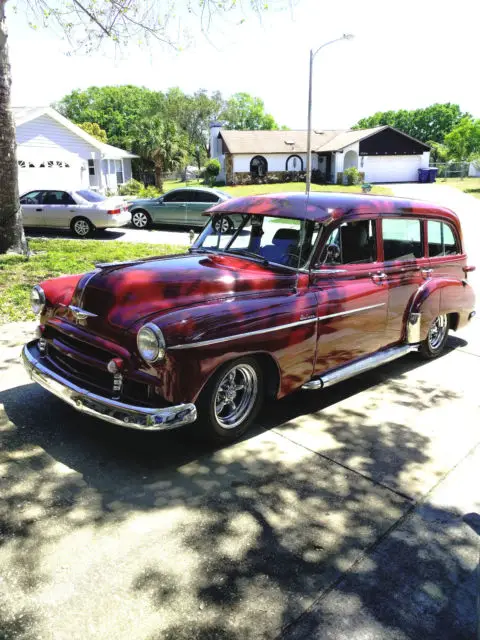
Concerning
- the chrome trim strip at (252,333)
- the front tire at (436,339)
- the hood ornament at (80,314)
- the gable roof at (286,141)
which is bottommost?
the front tire at (436,339)

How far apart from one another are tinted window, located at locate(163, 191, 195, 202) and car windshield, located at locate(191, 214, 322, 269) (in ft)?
41.4

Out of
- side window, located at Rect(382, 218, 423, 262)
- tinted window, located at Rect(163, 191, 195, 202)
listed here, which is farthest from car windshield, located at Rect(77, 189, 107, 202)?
side window, located at Rect(382, 218, 423, 262)

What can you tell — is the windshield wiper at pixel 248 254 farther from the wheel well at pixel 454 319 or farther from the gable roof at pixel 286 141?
the gable roof at pixel 286 141

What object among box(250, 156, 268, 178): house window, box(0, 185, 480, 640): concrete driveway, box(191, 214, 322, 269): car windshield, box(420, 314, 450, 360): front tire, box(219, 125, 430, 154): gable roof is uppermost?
box(219, 125, 430, 154): gable roof

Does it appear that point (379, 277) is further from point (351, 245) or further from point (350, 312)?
point (350, 312)

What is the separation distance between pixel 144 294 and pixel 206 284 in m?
0.49

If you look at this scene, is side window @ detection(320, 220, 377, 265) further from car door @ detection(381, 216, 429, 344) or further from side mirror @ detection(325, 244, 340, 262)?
car door @ detection(381, 216, 429, 344)

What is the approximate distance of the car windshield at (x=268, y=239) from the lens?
15.0 ft

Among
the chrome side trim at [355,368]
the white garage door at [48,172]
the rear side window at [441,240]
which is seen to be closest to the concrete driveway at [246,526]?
the chrome side trim at [355,368]

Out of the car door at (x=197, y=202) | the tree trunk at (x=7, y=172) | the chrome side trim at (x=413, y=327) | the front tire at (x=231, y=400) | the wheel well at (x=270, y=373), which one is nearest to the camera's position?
the front tire at (x=231, y=400)

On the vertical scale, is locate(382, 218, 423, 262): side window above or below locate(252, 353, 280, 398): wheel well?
above

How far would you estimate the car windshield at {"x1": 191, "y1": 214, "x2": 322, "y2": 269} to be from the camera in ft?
15.0

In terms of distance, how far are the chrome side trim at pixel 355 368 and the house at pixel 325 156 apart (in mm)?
41392

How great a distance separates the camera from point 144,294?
12.9 feet
